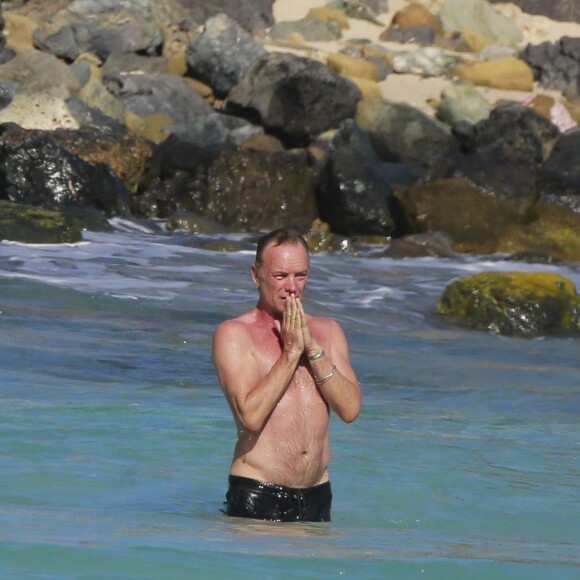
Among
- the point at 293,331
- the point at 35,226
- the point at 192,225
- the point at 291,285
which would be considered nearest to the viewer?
the point at 293,331

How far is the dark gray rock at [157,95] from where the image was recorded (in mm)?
26766

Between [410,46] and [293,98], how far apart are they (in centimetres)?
1009

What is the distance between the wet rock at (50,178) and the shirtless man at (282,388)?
13.8 m

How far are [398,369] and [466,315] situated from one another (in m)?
2.76

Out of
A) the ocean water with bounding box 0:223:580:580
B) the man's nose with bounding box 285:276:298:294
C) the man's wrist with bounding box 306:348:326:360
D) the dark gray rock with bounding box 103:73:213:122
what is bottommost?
the ocean water with bounding box 0:223:580:580

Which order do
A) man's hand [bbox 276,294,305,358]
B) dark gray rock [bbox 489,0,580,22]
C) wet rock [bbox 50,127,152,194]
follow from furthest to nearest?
1. dark gray rock [bbox 489,0,580,22]
2. wet rock [bbox 50,127,152,194]
3. man's hand [bbox 276,294,305,358]

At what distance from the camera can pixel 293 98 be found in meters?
25.9

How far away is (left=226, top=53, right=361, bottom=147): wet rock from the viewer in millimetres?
25812

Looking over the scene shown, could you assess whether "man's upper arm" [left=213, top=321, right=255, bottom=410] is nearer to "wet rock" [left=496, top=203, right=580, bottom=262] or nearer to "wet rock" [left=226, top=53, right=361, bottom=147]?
"wet rock" [left=496, top=203, right=580, bottom=262]

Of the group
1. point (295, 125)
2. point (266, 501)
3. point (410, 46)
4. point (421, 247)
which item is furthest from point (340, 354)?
point (410, 46)

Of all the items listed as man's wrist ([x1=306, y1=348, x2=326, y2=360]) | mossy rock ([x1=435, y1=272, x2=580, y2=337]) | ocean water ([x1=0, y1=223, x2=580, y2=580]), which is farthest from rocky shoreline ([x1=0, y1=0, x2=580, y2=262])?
man's wrist ([x1=306, y1=348, x2=326, y2=360])

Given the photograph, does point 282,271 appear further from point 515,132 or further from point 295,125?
point 295,125

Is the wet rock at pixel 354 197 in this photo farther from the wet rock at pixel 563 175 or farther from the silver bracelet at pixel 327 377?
the silver bracelet at pixel 327 377

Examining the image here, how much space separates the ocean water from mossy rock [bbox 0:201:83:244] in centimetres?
114
